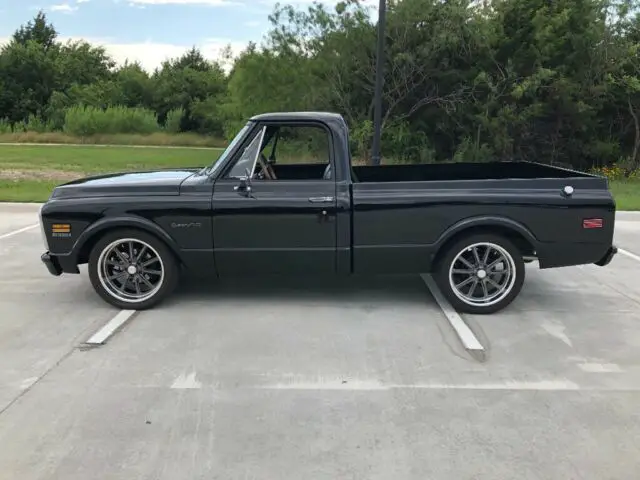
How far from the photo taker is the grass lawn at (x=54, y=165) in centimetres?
1436

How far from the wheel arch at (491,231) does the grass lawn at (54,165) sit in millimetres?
9406

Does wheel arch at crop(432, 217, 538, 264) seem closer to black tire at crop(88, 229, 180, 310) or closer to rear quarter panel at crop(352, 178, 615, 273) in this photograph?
rear quarter panel at crop(352, 178, 615, 273)

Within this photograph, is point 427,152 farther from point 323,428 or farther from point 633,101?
point 323,428

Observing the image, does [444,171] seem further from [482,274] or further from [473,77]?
[473,77]

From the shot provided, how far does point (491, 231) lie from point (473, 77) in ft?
47.1

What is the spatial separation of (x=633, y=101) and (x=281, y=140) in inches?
635

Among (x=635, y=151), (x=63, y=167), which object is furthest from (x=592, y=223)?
(x=63, y=167)

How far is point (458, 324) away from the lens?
18.0 ft

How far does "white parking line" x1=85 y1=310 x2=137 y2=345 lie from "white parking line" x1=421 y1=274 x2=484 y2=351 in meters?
2.74

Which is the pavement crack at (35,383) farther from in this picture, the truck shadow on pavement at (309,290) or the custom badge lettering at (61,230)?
the truck shadow on pavement at (309,290)

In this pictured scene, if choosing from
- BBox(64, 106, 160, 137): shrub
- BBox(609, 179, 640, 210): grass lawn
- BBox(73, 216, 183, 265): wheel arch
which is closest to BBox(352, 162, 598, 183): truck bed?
BBox(73, 216, 183, 265): wheel arch

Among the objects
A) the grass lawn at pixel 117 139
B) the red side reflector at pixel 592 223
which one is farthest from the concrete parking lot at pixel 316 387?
the grass lawn at pixel 117 139

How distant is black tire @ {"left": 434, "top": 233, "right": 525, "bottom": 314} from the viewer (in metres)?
5.68

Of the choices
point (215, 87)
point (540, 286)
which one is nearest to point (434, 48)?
point (540, 286)
